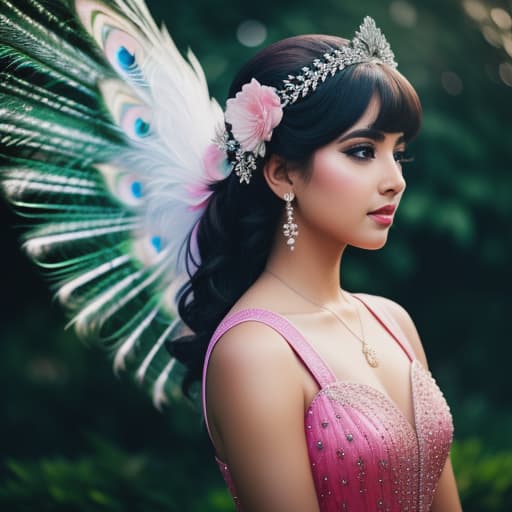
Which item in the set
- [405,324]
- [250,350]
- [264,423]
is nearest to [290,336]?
[250,350]

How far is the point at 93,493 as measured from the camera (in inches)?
136

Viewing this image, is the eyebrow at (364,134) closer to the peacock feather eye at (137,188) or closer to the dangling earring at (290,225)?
the dangling earring at (290,225)

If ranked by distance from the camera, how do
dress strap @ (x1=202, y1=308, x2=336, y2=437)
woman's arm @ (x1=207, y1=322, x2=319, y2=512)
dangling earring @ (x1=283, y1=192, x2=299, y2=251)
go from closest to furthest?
woman's arm @ (x1=207, y1=322, x2=319, y2=512)
dress strap @ (x1=202, y1=308, x2=336, y2=437)
dangling earring @ (x1=283, y1=192, x2=299, y2=251)

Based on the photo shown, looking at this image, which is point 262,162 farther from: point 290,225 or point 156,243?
point 156,243

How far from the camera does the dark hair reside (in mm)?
1834

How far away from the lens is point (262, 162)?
6.51 feet

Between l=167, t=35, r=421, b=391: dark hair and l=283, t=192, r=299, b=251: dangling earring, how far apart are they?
0.07m

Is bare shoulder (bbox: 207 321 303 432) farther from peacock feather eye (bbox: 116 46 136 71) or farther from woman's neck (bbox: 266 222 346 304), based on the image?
peacock feather eye (bbox: 116 46 136 71)

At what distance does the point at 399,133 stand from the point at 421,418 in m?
0.73

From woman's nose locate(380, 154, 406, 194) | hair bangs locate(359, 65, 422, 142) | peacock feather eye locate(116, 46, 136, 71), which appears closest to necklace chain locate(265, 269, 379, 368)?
woman's nose locate(380, 154, 406, 194)

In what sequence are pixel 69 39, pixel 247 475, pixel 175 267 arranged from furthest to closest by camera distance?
pixel 175 267 < pixel 69 39 < pixel 247 475

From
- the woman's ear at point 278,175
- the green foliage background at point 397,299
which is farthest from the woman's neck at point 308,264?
the green foliage background at point 397,299

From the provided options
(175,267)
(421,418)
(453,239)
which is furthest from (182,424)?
(421,418)

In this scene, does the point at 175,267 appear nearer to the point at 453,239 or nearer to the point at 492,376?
the point at 453,239
